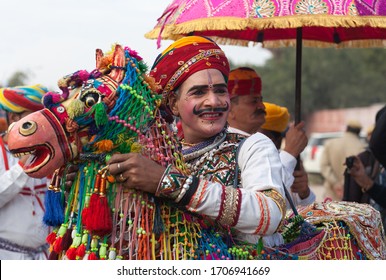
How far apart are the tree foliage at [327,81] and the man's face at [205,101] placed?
4010cm

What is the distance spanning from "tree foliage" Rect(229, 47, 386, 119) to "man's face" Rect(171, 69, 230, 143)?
40.1 metres

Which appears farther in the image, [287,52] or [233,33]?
[287,52]

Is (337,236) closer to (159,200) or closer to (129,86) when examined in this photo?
(159,200)

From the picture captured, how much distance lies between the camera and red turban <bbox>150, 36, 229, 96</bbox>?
3.04 metres

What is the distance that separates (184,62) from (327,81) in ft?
140

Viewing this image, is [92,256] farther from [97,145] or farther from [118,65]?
[118,65]

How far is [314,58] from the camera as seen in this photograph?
4412 centimetres

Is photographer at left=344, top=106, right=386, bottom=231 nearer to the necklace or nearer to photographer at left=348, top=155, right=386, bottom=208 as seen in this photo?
photographer at left=348, top=155, right=386, bottom=208

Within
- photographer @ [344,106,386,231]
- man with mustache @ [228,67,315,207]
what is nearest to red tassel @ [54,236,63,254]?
man with mustache @ [228,67,315,207]

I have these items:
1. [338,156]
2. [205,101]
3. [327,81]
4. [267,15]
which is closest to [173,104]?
[205,101]

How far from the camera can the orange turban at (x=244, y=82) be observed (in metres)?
5.10

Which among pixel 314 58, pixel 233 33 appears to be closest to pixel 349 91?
pixel 314 58

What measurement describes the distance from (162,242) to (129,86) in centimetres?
63

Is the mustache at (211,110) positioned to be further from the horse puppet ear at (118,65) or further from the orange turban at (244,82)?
the orange turban at (244,82)
